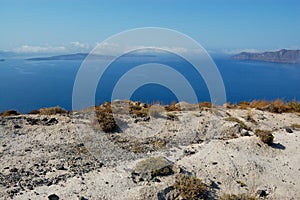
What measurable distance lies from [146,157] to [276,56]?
321ft

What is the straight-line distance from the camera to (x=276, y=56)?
97.2 m

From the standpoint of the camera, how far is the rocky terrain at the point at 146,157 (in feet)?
24.1

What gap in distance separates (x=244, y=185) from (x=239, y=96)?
42.8 meters

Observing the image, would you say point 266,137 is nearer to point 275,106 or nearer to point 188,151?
point 188,151

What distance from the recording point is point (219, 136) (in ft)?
37.0

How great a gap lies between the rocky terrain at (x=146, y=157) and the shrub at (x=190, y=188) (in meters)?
0.02

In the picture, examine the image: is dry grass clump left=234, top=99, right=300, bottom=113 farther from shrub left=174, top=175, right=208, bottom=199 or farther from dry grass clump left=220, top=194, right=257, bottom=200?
shrub left=174, top=175, right=208, bottom=199

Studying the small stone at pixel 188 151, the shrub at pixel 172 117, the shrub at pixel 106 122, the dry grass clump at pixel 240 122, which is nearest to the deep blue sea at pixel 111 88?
the shrub at pixel 172 117

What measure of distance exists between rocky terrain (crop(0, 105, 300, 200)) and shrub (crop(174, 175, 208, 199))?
2 cm

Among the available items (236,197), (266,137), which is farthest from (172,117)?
(236,197)

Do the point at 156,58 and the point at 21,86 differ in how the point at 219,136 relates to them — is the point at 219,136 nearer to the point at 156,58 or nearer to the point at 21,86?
the point at 156,58

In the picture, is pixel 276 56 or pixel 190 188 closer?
pixel 190 188

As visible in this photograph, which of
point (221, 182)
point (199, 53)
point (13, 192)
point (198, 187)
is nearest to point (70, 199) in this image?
point (13, 192)

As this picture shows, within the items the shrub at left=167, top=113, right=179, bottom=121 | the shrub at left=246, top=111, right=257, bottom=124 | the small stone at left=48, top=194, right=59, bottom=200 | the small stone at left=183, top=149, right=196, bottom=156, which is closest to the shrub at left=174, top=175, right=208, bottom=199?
the small stone at left=183, top=149, right=196, bottom=156
